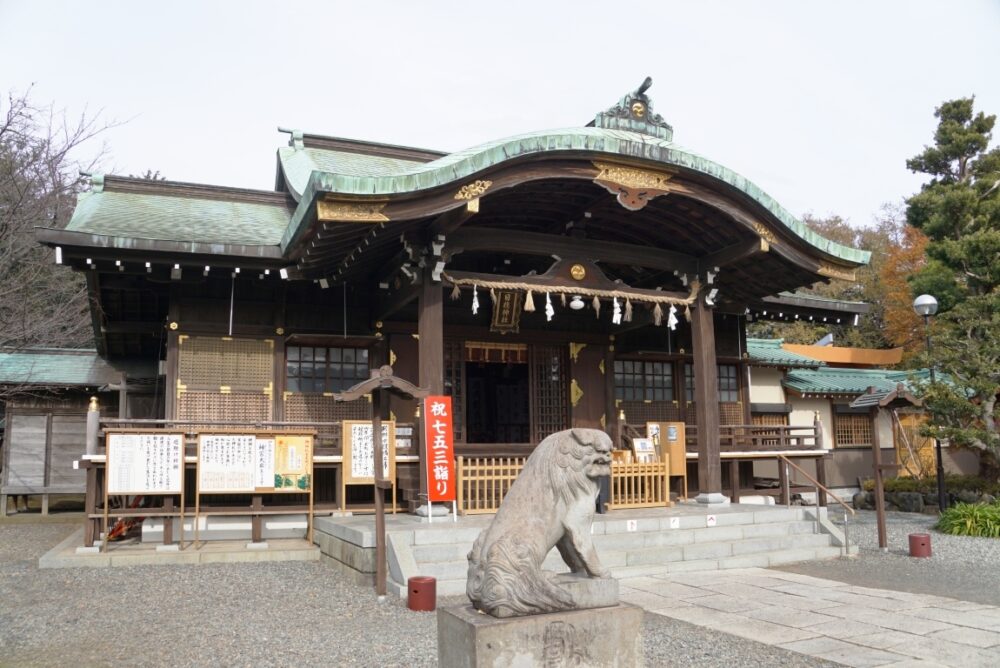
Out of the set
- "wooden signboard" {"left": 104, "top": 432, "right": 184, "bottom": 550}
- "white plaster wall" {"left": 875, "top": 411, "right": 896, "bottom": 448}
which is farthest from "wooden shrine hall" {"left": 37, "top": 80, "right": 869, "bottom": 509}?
"white plaster wall" {"left": 875, "top": 411, "right": 896, "bottom": 448}

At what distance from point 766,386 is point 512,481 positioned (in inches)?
390

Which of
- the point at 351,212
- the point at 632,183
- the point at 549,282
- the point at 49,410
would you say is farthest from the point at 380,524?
the point at 49,410

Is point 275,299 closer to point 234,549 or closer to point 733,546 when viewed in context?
point 234,549

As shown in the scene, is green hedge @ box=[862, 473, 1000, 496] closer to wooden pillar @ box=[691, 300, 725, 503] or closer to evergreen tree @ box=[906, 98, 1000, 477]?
evergreen tree @ box=[906, 98, 1000, 477]

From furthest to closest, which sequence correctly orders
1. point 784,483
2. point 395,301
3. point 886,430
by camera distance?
point 886,430, point 784,483, point 395,301

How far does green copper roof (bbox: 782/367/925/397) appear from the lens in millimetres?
18656

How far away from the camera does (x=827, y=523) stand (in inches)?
434

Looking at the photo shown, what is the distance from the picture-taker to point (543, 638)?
4.25 m

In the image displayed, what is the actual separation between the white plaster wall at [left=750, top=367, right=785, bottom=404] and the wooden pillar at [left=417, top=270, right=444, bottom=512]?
1048 centimetres

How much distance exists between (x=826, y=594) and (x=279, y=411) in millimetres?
8270

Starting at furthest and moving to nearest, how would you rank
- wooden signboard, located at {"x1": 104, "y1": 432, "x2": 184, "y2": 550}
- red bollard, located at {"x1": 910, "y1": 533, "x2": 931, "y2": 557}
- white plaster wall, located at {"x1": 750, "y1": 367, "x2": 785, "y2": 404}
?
1. white plaster wall, located at {"x1": 750, "y1": 367, "x2": 785, "y2": 404}
2. red bollard, located at {"x1": 910, "y1": 533, "x2": 931, "y2": 557}
3. wooden signboard, located at {"x1": 104, "y1": 432, "x2": 184, "y2": 550}

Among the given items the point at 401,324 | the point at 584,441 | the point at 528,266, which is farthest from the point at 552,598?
the point at 528,266

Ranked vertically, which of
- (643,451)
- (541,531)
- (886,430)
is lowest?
(541,531)

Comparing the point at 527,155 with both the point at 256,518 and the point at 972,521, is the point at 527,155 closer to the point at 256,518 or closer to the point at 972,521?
the point at 256,518
